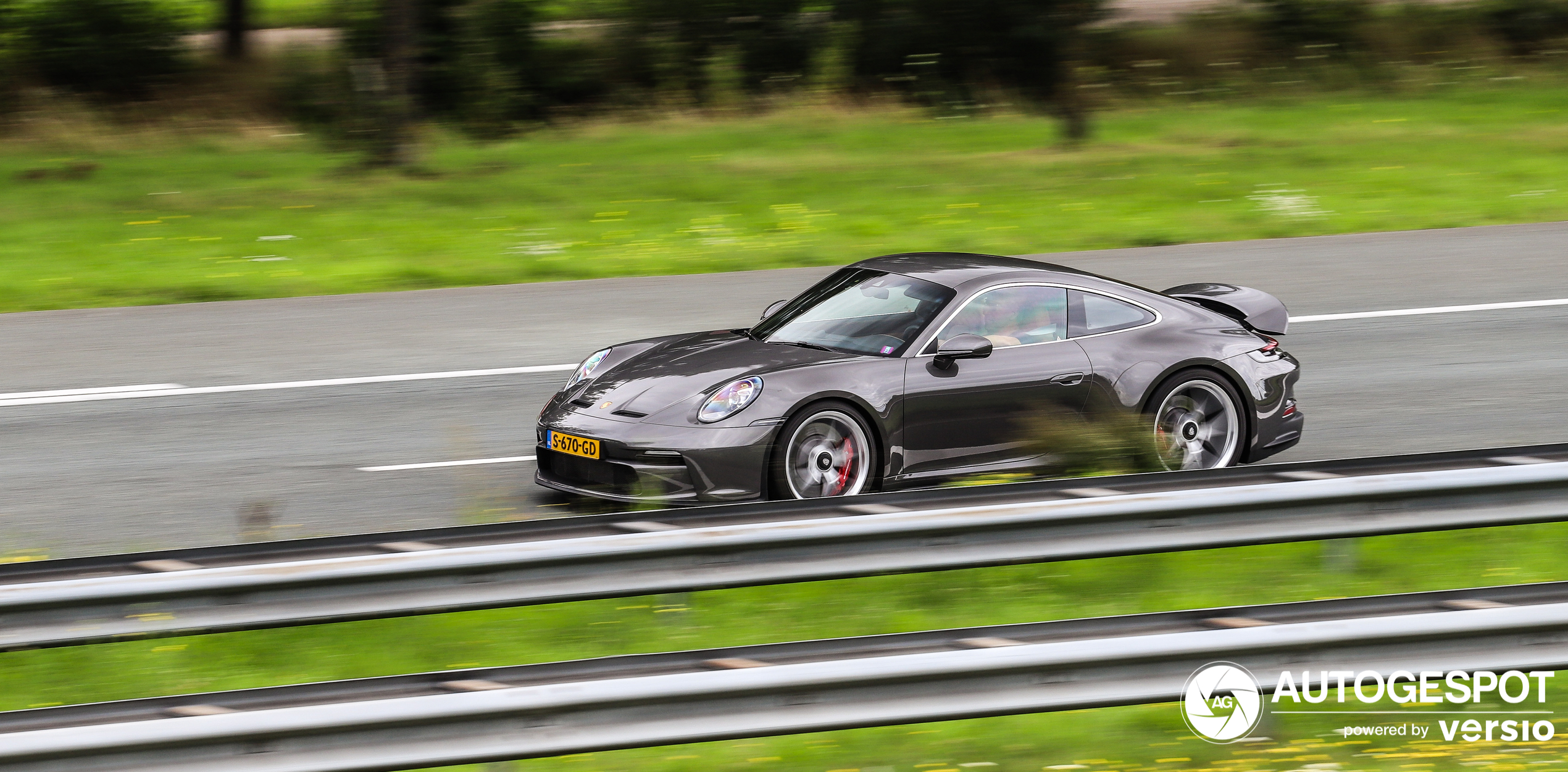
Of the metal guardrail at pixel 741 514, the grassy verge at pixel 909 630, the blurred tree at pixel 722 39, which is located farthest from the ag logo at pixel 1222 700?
the blurred tree at pixel 722 39

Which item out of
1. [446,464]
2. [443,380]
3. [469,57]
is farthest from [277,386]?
[469,57]

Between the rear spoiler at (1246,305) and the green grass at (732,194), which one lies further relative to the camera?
the green grass at (732,194)

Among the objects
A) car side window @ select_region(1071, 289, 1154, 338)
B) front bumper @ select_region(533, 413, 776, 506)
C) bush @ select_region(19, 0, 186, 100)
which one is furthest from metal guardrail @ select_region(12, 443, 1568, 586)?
bush @ select_region(19, 0, 186, 100)

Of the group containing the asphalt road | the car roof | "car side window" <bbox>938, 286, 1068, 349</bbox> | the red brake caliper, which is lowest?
the asphalt road

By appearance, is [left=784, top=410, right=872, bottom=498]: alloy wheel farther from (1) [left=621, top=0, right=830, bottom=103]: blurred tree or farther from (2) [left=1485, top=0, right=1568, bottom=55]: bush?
(2) [left=1485, top=0, right=1568, bottom=55]: bush

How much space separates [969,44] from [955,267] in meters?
18.0

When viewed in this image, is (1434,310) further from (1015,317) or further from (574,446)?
(574,446)

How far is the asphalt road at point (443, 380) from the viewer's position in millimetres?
8617

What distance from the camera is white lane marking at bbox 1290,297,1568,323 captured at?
12.9 meters

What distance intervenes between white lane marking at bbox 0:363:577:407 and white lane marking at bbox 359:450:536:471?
2.08 meters

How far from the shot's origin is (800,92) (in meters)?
27.1

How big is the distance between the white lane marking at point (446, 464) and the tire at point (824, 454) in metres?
2.06

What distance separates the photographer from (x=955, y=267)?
8680 mm

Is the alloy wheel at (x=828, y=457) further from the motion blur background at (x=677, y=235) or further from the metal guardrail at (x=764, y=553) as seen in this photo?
the metal guardrail at (x=764, y=553)
